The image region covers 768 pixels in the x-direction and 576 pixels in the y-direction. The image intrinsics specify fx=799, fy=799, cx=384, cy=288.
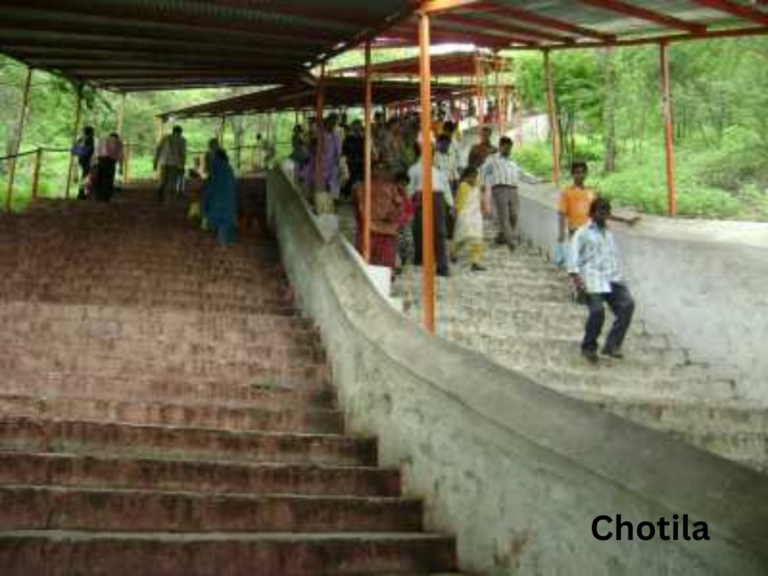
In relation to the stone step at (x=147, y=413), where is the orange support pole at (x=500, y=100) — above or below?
above

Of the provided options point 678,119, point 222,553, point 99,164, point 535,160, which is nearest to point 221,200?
point 99,164

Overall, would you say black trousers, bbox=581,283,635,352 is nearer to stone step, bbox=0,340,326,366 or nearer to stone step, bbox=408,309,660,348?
stone step, bbox=408,309,660,348

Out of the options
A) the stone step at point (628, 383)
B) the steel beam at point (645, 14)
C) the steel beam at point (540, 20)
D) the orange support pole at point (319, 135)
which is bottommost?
the stone step at point (628, 383)

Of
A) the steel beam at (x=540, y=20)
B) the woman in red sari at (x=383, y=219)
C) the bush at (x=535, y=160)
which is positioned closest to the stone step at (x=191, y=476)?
the woman in red sari at (x=383, y=219)

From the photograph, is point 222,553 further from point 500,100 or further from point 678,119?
point 678,119

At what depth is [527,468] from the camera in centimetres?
339

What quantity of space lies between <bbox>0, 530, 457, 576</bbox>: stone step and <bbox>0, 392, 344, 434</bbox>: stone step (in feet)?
4.68

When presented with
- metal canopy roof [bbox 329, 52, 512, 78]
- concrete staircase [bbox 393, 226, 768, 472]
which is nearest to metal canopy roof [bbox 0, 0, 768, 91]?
concrete staircase [bbox 393, 226, 768, 472]

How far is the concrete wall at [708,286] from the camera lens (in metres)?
7.28

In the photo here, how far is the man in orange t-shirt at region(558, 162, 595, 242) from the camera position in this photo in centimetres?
893

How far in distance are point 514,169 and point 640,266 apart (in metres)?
2.35

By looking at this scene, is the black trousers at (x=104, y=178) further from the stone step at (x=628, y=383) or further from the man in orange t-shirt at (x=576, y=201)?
the stone step at (x=628, y=383)

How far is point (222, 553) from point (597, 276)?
460 cm

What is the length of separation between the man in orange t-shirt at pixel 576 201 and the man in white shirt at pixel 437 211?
132 centimetres
